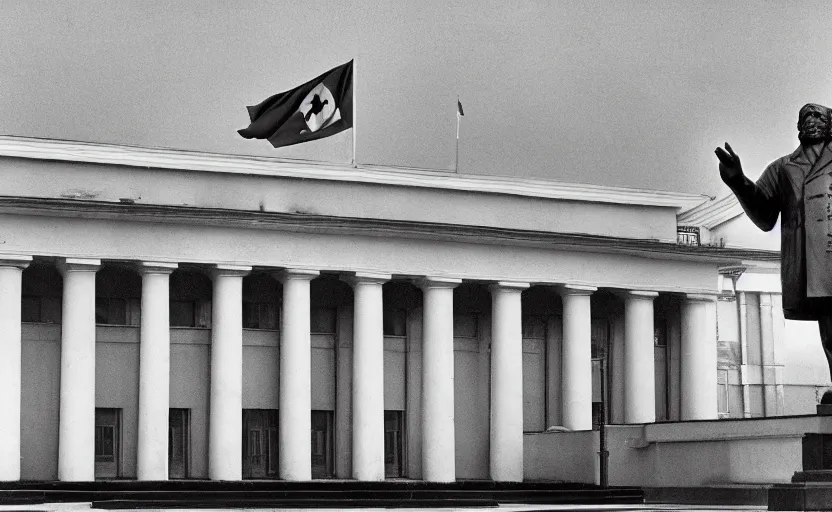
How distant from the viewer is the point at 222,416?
41.2m

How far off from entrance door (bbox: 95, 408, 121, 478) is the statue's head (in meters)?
32.9

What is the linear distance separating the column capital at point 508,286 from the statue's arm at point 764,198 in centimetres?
3248

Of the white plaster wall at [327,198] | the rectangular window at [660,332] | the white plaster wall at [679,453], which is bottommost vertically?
the white plaster wall at [679,453]

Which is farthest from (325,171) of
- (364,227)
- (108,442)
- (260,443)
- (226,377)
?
(108,442)

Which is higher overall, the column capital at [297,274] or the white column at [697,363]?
the column capital at [297,274]

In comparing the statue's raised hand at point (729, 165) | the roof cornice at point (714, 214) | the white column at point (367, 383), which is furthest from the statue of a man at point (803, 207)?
the roof cornice at point (714, 214)

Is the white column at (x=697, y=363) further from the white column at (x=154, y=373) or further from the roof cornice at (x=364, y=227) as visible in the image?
the white column at (x=154, y=373)

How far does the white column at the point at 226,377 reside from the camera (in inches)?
1623

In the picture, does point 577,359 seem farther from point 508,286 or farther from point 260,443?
point 260,443

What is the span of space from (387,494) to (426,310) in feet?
34.9

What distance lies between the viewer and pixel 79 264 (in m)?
39.8

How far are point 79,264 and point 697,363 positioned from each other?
18.8m

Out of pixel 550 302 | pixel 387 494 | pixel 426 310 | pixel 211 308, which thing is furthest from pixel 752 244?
pixel 387 494

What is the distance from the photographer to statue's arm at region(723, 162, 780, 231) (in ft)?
39.0
